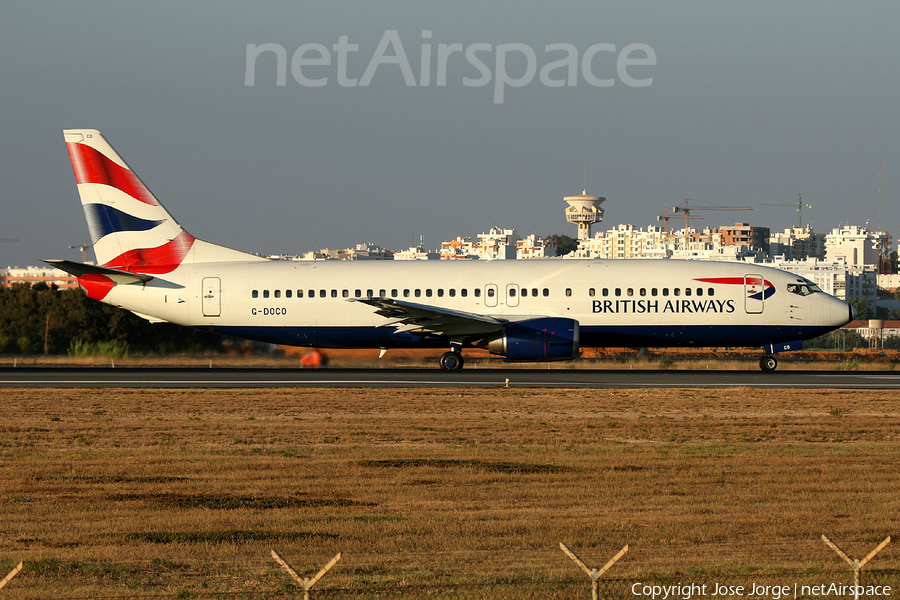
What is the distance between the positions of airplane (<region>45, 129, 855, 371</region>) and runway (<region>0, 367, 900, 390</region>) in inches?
56.1

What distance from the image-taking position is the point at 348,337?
1547 inches

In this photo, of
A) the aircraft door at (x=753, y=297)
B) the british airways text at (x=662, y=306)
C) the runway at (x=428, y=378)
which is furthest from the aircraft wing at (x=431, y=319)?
the aircraft door at (x=753, y=297)

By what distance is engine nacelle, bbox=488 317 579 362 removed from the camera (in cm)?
3672

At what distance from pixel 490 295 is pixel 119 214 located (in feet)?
49.8

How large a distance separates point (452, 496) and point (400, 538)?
281 cm

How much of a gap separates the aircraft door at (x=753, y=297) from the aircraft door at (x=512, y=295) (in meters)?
8.65

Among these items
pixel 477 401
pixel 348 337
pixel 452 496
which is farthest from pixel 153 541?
pixel 348 337

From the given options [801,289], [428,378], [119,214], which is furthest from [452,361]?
[119,214]

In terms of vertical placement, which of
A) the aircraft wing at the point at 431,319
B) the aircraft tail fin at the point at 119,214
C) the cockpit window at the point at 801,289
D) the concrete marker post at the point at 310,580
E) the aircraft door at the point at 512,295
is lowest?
the concrete marker post at the point at 310,580

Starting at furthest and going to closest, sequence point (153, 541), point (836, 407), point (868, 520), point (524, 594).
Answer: point (836, 407) → point (868, 520) → point (153, 541) → point (524, 594)

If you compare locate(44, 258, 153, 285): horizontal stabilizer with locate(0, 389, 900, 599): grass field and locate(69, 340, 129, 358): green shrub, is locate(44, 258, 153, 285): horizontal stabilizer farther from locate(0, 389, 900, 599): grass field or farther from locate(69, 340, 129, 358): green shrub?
locate(0, 389, 900, 599): grass field

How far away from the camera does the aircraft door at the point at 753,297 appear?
38.3 m

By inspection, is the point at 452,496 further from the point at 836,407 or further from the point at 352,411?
the point at 836,407

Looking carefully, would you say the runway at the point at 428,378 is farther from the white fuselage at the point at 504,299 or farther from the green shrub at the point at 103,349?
the green shrub at the point at 103,349
